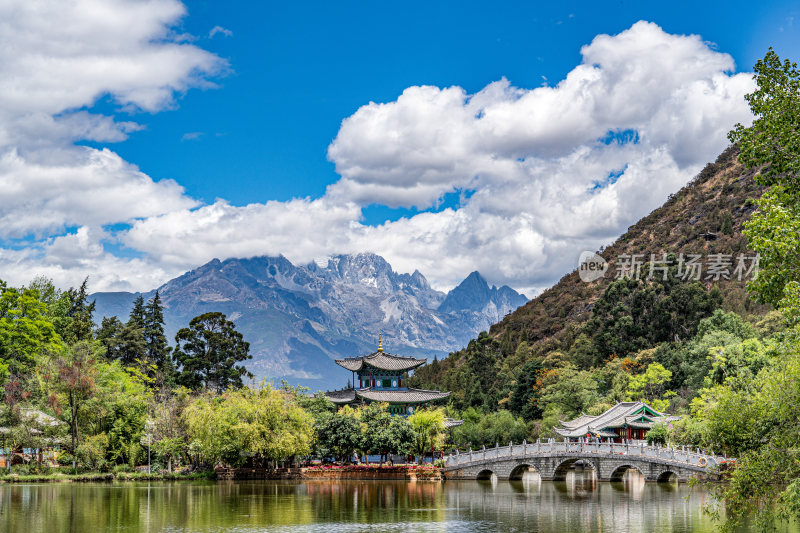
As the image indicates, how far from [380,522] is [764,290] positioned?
18.8 m

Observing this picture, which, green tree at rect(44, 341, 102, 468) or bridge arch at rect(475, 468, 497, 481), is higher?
green tree at rect(44, 341, 102, 468)

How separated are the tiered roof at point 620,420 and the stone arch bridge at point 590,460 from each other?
3853 millimetres

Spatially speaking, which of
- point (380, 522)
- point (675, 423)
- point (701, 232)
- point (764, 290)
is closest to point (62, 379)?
point (380, 522)

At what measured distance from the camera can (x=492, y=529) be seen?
28312mm

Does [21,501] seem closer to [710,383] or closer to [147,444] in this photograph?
[147,444]

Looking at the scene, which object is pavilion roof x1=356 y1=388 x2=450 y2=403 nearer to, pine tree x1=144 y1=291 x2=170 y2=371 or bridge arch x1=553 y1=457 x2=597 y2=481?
bridge arch x1=553 y1=457 x2=597 y2=481

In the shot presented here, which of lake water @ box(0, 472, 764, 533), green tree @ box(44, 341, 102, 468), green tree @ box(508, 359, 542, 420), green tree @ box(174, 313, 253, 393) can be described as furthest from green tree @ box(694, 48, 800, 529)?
green tree @ box(174, 313, 253, 393)

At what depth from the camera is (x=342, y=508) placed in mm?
34594

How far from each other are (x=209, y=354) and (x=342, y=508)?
44140 mm

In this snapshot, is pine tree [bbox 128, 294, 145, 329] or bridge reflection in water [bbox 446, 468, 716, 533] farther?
pine tree [bbox 128, 294, 145, 329]

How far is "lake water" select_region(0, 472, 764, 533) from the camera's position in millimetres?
28062

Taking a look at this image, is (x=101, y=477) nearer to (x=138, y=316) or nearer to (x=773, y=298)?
(x=138, y=316)

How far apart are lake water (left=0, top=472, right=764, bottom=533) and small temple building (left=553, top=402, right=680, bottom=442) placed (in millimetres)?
8791

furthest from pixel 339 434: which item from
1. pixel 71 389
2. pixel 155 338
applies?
pixel 155 338
